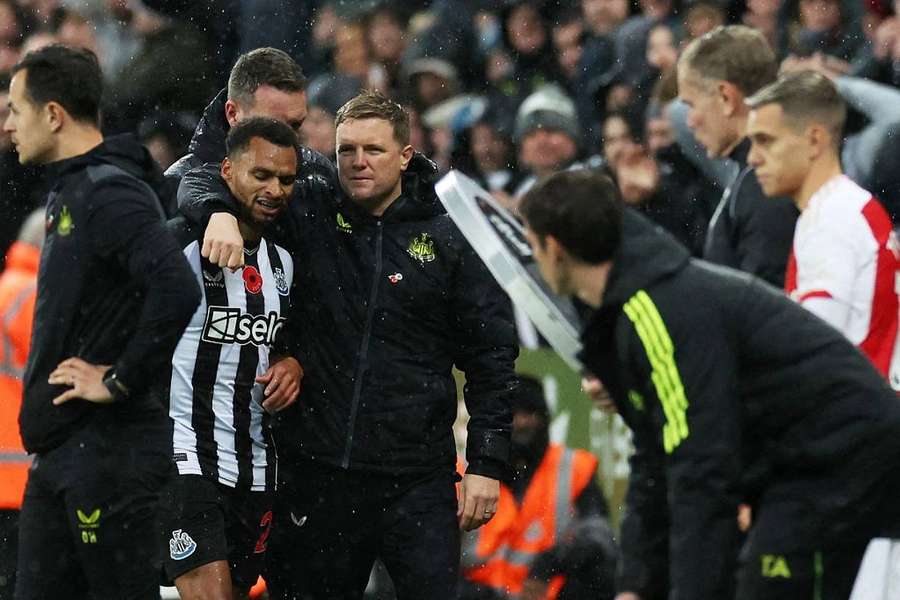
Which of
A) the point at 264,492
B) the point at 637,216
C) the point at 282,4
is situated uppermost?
the point at 282,4

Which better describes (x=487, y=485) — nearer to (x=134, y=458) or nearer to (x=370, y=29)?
(x=134, y=458)

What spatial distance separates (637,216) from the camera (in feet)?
14.3

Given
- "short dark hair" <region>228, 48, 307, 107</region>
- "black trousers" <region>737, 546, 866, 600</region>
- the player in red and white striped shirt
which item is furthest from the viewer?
"short dark hair" <region>228, 48, 307, 107</region>

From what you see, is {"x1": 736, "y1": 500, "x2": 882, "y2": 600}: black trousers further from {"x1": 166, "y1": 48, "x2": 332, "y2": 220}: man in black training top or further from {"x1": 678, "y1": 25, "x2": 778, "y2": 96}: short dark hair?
{"x1": 166, "y1": 48, "x2": 332, "y2": 220}: man in black training top

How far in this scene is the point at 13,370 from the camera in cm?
763

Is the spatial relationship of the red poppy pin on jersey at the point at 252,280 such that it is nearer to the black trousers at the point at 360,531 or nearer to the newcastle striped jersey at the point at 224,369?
the newcastle striped jersey at the point at 224,369

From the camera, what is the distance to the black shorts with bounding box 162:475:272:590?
5602mm

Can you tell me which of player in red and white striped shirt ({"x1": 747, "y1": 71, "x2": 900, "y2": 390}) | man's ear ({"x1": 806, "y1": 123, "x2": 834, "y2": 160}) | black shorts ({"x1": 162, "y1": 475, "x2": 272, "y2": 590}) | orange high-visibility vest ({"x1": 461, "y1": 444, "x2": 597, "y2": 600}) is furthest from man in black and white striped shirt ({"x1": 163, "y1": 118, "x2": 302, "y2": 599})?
orange high-visibility vest ({"x1": 461, "y1": 444, "x2": 597, "y2": 600})

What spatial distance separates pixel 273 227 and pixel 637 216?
1.91m

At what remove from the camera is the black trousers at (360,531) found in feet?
18.9

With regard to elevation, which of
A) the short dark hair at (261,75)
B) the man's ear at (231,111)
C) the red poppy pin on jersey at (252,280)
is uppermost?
the short dark hair at (261,75)

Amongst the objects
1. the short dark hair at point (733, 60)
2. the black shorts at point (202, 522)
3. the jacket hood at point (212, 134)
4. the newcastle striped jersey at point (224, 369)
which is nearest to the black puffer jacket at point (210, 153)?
the jacket hood at point (212, 134)

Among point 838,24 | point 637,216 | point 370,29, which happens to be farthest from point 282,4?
point 637,216

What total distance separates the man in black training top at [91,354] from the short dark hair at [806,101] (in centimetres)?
200
